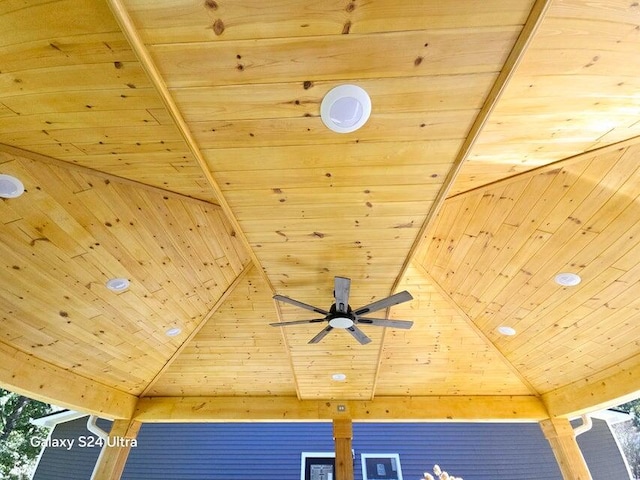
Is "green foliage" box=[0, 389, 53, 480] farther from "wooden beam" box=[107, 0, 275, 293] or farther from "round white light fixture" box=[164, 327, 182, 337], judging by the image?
"wooden beam" box=[107, 0, 275, 293]

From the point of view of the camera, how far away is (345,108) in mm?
1447

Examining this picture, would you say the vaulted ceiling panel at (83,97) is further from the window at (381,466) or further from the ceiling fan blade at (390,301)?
the window at (381,466)

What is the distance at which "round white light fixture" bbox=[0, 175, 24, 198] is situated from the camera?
6.62ft

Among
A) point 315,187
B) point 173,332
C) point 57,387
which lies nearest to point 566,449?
point 315,187

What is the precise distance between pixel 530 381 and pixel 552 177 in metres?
3.69

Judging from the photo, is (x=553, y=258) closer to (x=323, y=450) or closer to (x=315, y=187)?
(x=315, y=187)

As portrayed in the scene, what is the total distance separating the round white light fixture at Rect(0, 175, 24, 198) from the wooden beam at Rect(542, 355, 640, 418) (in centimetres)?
566

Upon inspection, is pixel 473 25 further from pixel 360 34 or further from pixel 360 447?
pixel 360 447

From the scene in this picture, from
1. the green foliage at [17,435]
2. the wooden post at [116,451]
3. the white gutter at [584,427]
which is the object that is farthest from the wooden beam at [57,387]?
the white gutter at [584,427]

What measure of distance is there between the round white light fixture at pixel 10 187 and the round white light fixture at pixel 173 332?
227 centimetres

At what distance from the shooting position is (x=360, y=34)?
3.98ft

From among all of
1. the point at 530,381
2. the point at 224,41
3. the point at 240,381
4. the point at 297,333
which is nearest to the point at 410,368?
the point at 530,381

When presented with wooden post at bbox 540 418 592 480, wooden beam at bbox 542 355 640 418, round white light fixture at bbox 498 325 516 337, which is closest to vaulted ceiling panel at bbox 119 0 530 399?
round white light fixture at bbox 498 325 516 337

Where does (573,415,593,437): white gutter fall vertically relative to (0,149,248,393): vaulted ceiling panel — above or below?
below
